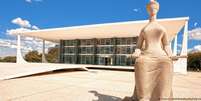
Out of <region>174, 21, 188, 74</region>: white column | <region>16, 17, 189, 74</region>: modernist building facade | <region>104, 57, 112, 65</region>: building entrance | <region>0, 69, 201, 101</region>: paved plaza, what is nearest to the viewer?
<region>0, 69, 201, 101</region>: paved plaza

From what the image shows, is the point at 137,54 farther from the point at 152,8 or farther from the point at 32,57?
the point at 32,57

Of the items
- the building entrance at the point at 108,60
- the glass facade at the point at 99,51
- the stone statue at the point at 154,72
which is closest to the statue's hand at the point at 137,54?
the stone statue at the point at 154,72

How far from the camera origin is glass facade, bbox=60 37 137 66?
3117 centimetres

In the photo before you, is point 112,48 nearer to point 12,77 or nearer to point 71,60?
point 71,60

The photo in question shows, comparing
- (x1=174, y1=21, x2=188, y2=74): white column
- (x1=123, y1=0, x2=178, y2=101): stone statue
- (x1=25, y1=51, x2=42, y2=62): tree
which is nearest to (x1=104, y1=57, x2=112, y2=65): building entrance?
(x1=174, y1=21, x2=188, y2=74): white column

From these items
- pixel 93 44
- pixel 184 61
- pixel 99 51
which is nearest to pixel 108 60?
pixel 99 51

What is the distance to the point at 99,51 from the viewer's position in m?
33.5

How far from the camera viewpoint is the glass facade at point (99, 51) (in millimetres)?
31166

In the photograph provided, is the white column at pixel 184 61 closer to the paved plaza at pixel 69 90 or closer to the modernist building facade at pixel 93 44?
the modernist building facade at pixel 93 44

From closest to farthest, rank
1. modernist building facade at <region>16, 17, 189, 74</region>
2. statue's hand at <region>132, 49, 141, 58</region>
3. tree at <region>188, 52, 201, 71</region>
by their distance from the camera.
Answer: statue's hand at <region>132, 49, 141, 58</region> → modernist building facade at <region>16, 17, 189, 74</region> → tree at <region>188, 52, 201, 71</region>

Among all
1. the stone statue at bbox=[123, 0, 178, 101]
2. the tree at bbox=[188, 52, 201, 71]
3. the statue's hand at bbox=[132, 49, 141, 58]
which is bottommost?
the tree at bbox=[188, 52, 201, 71]

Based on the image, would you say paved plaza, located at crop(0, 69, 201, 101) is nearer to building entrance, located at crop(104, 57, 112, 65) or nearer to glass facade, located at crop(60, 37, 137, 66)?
glass facade, located at crop(60, 37, 137, 66)

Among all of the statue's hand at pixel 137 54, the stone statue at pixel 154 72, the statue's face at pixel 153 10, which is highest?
the statue's face at pixel 153 10

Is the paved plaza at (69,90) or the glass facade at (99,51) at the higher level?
the glass facade at (99,51)
